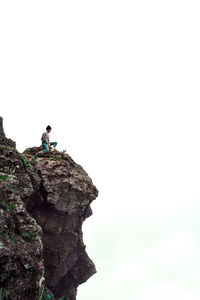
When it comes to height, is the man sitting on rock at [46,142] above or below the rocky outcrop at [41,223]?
above

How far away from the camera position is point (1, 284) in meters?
13.3

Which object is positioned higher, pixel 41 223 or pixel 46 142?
pixel 46 142

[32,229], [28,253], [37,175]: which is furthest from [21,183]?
[28,253]

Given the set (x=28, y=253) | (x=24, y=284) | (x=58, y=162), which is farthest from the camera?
(x=58, y=162)

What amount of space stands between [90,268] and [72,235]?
26.3 ft

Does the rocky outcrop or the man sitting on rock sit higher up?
the man sitting on rock

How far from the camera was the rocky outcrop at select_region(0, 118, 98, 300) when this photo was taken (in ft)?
48.3

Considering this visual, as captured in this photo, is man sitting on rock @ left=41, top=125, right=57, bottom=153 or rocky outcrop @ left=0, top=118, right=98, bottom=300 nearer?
rocky outcrop @ left=0, top=118, right=98, bottom=300

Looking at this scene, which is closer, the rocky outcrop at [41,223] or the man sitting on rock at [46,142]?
the rocky outcrop at [41,223]

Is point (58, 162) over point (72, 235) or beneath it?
over

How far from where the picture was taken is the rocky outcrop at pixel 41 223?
48.3ft

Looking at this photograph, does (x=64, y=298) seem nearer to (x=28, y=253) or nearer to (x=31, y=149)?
(x=28, y=253)

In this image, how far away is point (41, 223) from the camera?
27594 millimetres

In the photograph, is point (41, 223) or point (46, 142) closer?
point (41, 223)
